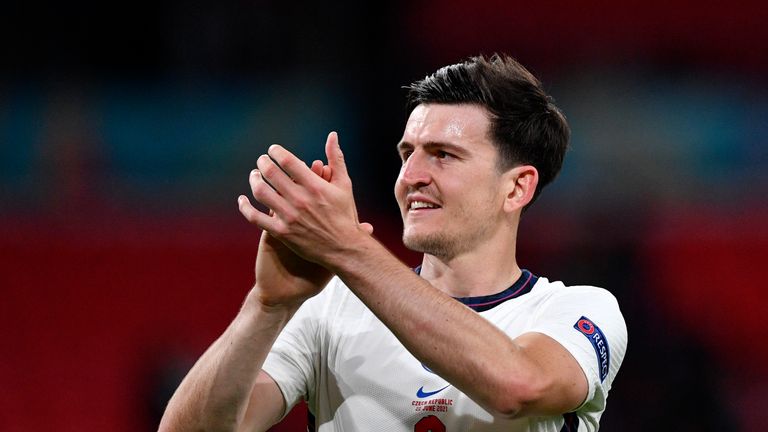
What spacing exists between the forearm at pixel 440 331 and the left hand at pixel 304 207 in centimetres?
5

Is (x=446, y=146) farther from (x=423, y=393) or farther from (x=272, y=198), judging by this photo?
(x=272, y=198)

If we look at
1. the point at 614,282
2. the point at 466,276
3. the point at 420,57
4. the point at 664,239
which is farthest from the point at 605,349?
the point at 420,57

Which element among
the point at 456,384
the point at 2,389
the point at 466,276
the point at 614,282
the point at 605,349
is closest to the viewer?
the point at 456,384

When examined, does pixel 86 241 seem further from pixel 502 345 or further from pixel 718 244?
pixel 502 345

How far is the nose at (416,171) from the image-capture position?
2.72 m

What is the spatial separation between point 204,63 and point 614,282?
10.2 feet

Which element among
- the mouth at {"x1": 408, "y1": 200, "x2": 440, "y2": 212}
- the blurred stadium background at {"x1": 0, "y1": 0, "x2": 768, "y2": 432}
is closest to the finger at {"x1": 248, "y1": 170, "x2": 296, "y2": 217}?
the mouth at {"x1": 408, "y1": 200, "x2": 440, "y2": 212}

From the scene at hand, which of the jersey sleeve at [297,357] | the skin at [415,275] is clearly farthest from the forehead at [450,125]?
the jersey sleeve at [297,357]

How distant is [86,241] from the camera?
6.32m

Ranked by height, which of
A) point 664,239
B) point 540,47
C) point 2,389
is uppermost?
point 540,47

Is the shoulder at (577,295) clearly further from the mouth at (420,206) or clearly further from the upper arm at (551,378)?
the mouth at (420,206)

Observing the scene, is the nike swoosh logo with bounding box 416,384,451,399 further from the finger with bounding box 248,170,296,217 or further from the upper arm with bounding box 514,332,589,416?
the finger with bounding box 248,170,296,217

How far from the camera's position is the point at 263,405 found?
2516 millimetres

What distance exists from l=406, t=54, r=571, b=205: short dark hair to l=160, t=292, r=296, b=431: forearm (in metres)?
0.93
